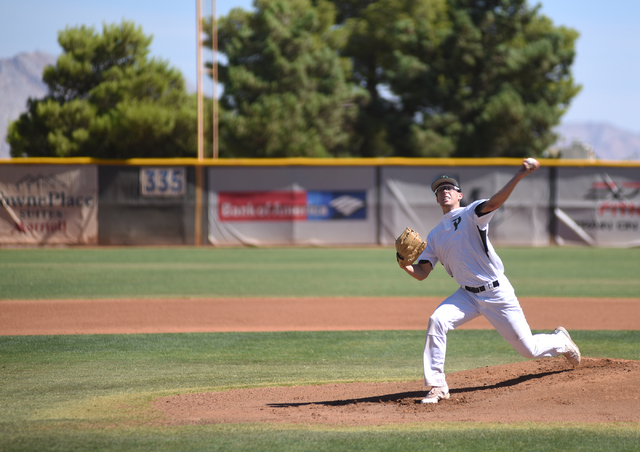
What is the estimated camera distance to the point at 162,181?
19.7 metres

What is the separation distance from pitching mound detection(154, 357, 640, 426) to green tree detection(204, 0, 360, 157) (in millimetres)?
25926

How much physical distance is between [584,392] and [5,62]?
111545 mm

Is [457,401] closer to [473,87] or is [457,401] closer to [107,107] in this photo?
[107,107]

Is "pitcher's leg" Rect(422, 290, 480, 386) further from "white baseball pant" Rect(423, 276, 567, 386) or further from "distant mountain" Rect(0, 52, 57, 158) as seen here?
"distant mountain" Rect(0, 52, 57, 158)

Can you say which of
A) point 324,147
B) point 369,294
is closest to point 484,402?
point 369,294

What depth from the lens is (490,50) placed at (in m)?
32.3

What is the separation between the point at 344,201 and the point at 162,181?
5.57 meters

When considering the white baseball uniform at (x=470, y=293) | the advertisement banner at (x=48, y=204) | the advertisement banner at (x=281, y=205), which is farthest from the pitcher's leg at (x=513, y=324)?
the advertisement banner at (x=48, y=204)

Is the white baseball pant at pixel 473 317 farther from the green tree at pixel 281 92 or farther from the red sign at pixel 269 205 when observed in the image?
the green tree at pixel 281 92

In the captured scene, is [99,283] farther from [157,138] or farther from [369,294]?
[157,138]

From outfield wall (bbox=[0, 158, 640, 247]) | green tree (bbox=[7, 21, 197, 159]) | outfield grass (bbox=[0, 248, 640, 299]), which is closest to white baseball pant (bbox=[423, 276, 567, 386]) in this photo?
outfield grass (bbox=[0, 248, 640, 299])

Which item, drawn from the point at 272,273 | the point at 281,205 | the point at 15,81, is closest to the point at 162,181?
the point at 281,205

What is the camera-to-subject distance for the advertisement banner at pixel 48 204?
1889 centimetres

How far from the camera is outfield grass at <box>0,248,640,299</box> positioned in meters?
11.5
